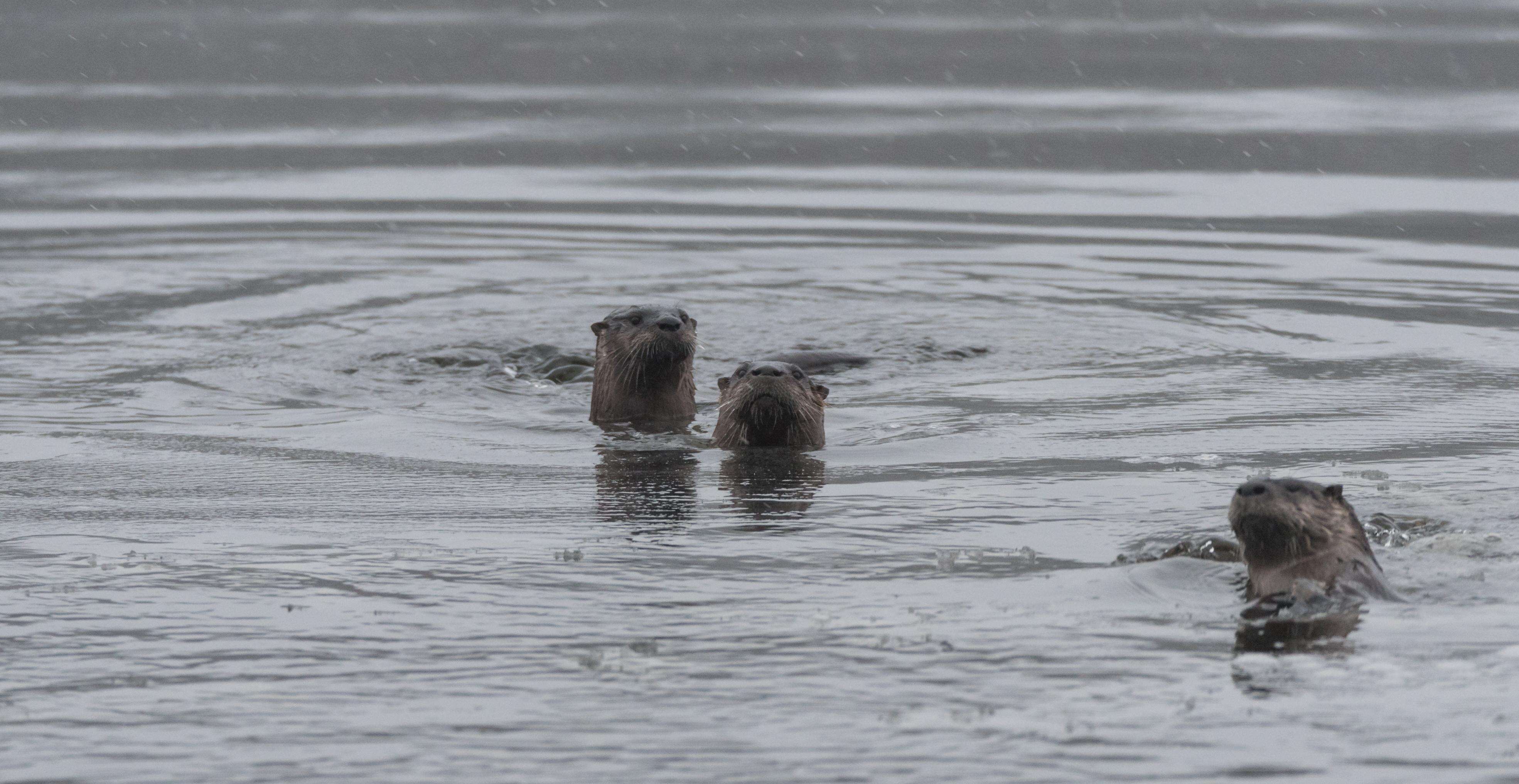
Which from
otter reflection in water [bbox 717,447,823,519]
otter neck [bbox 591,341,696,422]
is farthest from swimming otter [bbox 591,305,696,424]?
otter reflection in water [bbox 717,447,823,519]

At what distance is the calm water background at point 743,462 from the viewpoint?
4.12 metres

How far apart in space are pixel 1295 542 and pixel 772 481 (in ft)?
7.29

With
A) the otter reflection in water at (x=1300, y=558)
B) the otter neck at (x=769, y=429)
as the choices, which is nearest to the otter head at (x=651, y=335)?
the otter neck at (x=769, y=429)

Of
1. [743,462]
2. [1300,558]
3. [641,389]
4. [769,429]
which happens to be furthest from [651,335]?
[1300,558]

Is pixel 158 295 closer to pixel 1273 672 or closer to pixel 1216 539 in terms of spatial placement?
pixel 1216 539

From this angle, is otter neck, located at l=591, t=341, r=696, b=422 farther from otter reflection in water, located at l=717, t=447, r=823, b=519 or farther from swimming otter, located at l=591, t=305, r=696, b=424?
otter reflection in water, located at l=717, t=447, r=823, b=519

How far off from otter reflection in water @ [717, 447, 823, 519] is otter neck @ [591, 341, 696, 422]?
840mm

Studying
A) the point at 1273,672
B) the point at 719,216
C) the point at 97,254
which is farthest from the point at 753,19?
the point at 1273,672

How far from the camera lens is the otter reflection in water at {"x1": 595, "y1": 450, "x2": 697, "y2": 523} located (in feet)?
20.2

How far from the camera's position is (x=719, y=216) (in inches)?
603

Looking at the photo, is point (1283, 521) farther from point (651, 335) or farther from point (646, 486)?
point (651, 335)

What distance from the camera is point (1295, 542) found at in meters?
4.94

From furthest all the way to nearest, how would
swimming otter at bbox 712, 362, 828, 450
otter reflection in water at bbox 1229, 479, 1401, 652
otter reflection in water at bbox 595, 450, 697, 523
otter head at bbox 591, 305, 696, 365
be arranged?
otter head at bbox 591, 305, 696, 365 → swimming otter at bbox 712, 362, 828, 450 → otter reflection in water at bbox 595, 450, 697, 523 → otter reflection in water at bbox 1229, 479, 1401, 652

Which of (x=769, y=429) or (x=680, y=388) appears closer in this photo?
(x=769, y=429)
